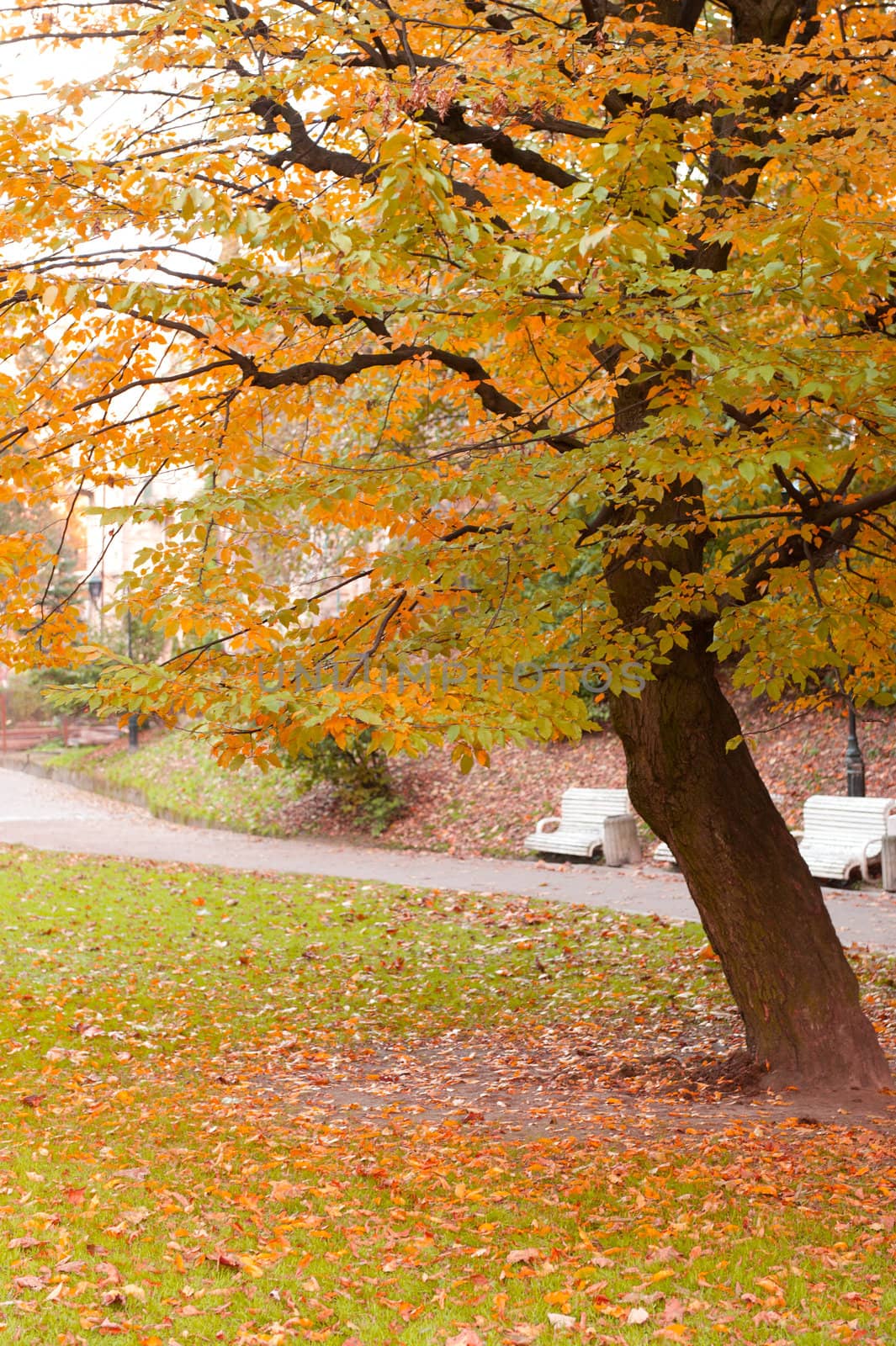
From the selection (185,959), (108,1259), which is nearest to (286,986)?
(185,959)

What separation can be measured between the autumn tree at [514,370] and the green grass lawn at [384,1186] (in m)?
1.70

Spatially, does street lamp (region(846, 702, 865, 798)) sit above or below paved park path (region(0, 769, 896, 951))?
above

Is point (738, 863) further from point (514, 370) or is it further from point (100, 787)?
point (100, 787)

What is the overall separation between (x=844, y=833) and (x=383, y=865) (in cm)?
544

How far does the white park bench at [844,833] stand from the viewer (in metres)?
11.5

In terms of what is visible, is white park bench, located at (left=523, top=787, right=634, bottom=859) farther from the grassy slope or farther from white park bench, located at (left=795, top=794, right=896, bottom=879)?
white park bench, located at (left=795, top=794, right=896, bottom=879)

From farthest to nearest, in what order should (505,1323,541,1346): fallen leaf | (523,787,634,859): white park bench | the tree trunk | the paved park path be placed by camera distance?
1. (523,787,634,859): white park bench
2. the paved park path
3. the tree trunk
4. (505,1323,541,1346): fallen leaf

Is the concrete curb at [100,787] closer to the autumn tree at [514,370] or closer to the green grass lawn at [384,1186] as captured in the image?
the green grass lawn at [384,1186]

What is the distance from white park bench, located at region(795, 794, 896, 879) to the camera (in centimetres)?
1148

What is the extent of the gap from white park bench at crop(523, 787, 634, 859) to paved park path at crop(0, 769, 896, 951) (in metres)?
0.22

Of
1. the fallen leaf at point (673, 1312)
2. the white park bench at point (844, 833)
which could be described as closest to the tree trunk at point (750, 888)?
the fallen leaf at point (673, 1312)

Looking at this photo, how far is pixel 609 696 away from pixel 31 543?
3174mm

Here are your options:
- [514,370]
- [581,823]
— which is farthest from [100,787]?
[514,370]

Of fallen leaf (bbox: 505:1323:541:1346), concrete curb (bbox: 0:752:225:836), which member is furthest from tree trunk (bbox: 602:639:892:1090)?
concrete curb (bbox: 0:752:225:836)
